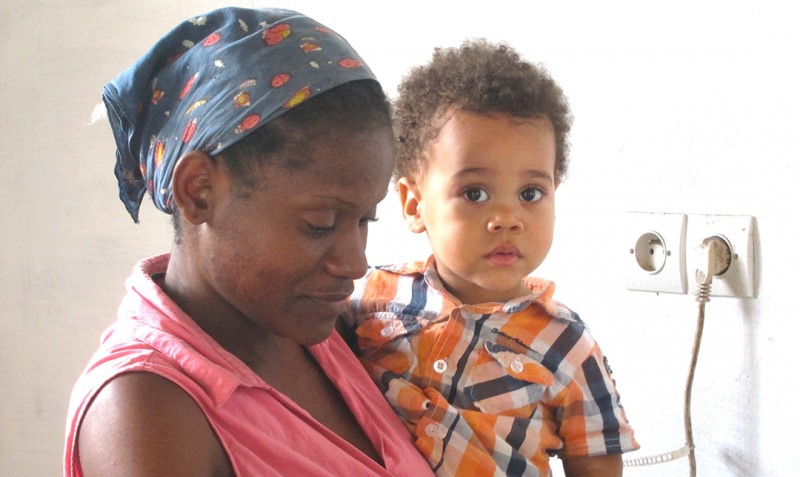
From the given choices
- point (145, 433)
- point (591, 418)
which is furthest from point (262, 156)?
point (591, 418)

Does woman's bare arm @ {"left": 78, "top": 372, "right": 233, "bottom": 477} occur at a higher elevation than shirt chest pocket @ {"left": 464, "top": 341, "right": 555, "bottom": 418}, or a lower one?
higher

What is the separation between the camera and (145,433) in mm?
692

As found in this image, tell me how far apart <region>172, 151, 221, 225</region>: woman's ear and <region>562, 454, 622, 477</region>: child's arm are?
57 centimetres

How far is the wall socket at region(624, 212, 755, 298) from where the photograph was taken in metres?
1.15

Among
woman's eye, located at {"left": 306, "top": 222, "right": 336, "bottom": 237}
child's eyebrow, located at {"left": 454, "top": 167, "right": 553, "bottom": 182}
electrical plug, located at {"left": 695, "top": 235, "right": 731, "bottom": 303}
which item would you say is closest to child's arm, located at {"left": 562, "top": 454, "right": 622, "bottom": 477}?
electrical plug, located at {"left": 695, "top": 235, "right": 731, "bottom": 303}

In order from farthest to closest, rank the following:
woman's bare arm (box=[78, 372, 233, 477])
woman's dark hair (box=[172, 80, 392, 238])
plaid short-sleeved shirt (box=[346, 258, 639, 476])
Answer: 1. plaid short-sleeved shirt (box=[346, 258, 639, 476])
2. woman's dark hair (box=[172, 80, 392, 238])
3. woman's bare arm (box=[78, 372, 233, 477])

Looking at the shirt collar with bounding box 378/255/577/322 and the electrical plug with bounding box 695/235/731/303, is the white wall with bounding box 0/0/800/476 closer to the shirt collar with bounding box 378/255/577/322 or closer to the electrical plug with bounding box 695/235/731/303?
the electrical plug with bounding box 695/235/731/303

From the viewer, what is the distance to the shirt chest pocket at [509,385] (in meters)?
1.04

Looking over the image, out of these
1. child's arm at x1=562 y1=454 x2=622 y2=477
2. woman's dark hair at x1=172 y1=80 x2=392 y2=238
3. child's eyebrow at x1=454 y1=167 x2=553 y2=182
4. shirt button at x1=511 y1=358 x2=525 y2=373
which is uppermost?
woman's dark hair at x1=172 y1=80 x2=392 y2=238

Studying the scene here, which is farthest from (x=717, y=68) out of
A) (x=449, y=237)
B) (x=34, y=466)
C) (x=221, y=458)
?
(x=34, y=466)

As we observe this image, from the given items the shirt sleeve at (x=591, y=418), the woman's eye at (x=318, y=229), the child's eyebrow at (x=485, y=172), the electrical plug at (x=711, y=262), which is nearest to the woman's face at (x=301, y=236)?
the woman's eye at (x=318, y=229)

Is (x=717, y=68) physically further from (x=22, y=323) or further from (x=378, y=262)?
(x=22, y=323)

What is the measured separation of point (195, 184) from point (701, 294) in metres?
0.71

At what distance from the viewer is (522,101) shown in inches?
42.8
